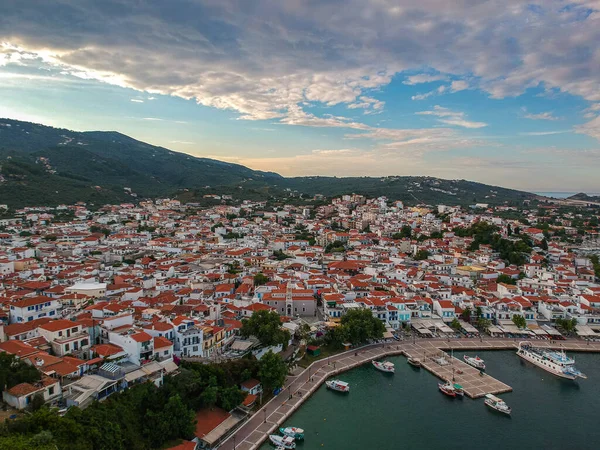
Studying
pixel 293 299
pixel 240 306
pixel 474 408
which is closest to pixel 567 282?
pixel 474 408

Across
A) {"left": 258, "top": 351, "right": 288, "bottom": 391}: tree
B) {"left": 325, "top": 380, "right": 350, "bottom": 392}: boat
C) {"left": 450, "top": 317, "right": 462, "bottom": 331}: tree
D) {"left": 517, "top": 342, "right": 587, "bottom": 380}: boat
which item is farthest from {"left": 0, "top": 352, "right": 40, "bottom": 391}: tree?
{"left": 517, "top": 342, "right": 587, "bottom": 380}: boat

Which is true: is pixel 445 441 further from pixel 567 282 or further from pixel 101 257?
pixel 101 257

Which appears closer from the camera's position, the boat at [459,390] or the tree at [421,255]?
the boat at [459,390]

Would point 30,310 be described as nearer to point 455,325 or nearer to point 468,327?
point 455,325

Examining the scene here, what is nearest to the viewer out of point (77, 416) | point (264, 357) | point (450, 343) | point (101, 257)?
point (77, 416)

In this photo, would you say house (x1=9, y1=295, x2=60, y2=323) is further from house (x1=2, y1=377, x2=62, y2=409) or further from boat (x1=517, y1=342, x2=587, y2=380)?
boat (x1=517, y1=342, x2=587, y2=380)

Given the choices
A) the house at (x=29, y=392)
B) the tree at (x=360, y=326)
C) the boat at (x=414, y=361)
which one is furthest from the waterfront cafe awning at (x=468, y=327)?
the house at (x=29, y=392)

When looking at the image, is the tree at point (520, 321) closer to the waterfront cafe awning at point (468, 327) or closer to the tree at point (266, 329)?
the waterfront cafe awning at point (468, 327)
